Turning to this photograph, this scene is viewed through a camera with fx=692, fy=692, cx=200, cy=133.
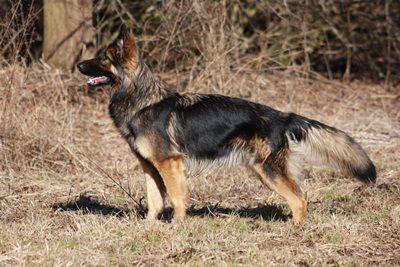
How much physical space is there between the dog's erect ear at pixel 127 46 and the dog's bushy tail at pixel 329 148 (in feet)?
5.50

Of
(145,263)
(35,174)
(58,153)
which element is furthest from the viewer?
(58,153)

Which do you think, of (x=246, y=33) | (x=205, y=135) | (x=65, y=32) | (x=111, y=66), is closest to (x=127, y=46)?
(x=111, y=66)

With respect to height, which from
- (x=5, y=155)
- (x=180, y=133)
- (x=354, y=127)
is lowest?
(x=354, y=127)

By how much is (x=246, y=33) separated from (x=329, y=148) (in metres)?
8.86

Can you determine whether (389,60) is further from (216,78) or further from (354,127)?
(216,78)

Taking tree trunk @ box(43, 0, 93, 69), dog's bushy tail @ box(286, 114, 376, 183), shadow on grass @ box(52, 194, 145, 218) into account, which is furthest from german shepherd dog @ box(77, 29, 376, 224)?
tree trunk @ box(43, 0, 93, 69)

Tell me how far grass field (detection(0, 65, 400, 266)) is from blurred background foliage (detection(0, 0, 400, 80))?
0.46 meters

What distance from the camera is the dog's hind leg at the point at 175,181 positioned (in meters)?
6.78

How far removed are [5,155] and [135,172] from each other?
170 centimetres

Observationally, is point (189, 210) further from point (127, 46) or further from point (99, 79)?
point (127, 46)

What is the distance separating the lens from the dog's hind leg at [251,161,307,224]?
268 inches

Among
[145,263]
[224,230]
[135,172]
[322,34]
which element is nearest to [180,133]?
[224,230]

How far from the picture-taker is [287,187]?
6.85m

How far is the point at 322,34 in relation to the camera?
1570cm
